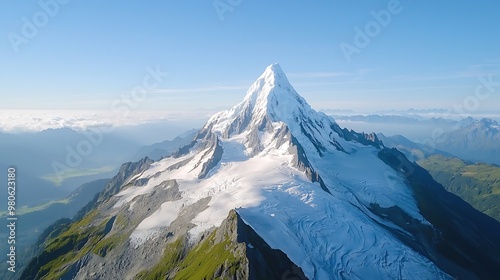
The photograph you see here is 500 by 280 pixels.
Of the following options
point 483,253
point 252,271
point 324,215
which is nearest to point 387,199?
point 483,253


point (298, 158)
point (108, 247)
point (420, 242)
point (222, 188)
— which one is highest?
point (298, 158)

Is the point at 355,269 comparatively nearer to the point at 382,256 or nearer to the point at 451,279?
the point at 382,256

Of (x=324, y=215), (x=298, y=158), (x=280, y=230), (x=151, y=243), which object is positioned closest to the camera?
(x=280, y=230)

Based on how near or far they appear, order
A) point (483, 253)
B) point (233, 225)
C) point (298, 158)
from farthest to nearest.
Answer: point (298, 158), point (483, 253), point (233, 225)

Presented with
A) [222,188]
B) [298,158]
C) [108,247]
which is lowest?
[108,247]

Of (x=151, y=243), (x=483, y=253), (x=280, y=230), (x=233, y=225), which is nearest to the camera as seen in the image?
(x=233, y=225)

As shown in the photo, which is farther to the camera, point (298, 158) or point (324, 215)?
point (298, 158)

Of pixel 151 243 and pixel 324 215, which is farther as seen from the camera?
pixel 151 243

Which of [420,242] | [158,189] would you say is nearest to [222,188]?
[158,189]

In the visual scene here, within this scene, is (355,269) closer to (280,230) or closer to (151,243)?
(280,230)

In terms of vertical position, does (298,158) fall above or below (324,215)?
above
